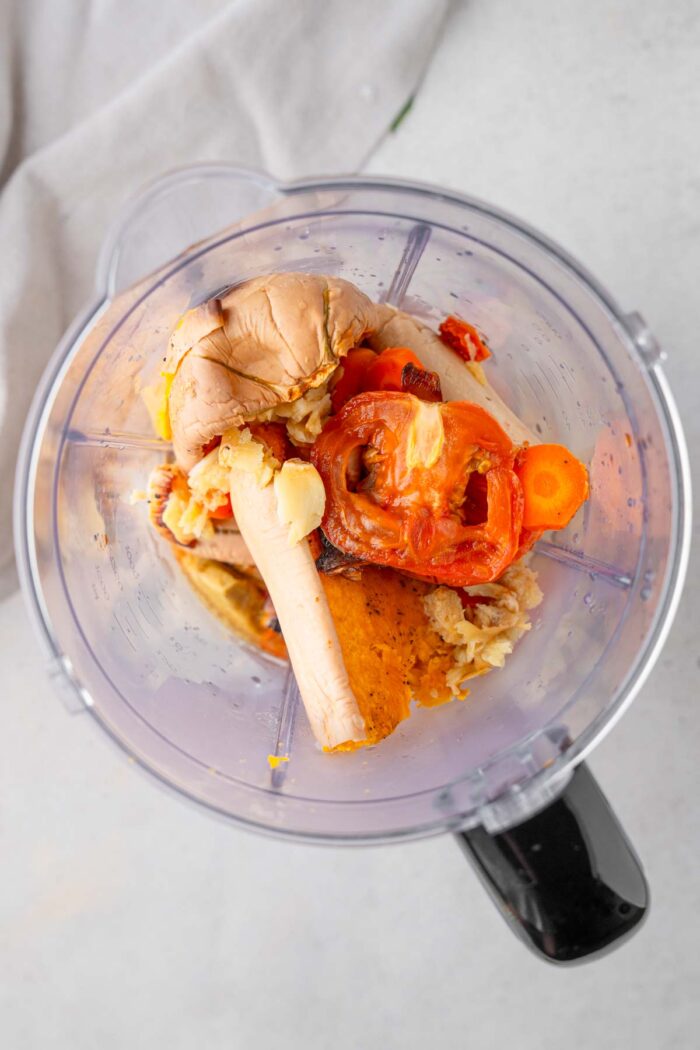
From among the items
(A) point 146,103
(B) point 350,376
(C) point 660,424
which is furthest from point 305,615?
(A) point 146,103

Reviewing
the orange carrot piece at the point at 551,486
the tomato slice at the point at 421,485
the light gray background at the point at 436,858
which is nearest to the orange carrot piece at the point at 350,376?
the tomato slice at the point at 421,485

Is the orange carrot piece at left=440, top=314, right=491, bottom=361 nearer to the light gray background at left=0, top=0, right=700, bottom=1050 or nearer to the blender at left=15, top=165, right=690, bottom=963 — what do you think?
the blender at left=15, top=165, right=690, bottom=963

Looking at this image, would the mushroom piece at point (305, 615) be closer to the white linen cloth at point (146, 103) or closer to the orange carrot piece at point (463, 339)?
the orange carrot piece at point (463, 339)

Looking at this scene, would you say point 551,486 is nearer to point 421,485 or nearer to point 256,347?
point 421,485

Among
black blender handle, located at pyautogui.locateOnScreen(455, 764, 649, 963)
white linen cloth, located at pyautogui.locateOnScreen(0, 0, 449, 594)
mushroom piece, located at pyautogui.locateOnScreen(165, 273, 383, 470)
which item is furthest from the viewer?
white linen cloth, located at pyautogui.locateOnScreen(0, 0, 449, 594)

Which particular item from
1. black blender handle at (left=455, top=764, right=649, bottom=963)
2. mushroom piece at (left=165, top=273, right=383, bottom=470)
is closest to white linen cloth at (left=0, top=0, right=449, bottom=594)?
mushroom piece at (left=165, top=273, right=383, bottom=470)

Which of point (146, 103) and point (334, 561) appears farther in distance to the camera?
point (146, 103)
